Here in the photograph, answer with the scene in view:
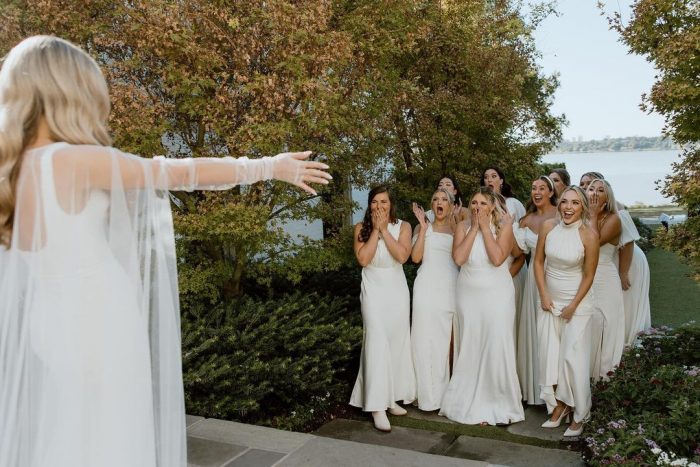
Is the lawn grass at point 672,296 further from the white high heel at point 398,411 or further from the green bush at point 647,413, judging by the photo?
the white high heel at point 398,411

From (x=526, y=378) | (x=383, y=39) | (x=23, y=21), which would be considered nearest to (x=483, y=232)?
(x=526, y=378)

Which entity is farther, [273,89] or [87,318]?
[273,89]

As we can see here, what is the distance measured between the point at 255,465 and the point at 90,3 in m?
4.61

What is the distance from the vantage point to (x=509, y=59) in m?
11.0

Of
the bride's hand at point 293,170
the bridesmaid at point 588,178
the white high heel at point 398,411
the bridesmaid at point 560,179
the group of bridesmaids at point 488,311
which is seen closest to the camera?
the bride's hand at point 293,170

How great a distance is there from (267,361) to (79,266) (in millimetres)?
4151

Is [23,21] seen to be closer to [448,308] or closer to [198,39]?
[198,39]

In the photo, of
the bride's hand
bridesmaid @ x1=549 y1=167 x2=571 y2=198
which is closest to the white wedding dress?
the bride's hand

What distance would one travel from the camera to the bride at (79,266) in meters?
2.43

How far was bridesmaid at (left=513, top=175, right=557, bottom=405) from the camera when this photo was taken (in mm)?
6754

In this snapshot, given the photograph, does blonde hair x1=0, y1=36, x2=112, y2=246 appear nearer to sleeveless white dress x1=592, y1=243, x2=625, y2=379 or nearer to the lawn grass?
sleeveless white dress x1=592, y1=243, x2=625, y2=379

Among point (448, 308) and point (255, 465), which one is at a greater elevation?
point (448, 308)

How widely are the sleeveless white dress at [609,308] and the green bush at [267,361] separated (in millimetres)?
2432

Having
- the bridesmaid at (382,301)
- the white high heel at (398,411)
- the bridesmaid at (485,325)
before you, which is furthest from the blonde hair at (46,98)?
the white high heel at (398,411)
